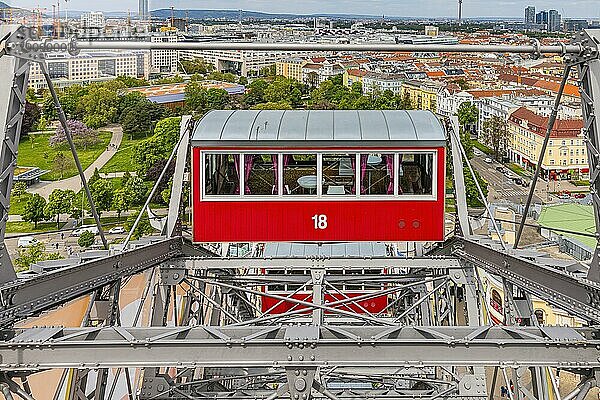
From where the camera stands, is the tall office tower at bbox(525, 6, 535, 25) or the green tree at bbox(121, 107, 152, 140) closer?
the green tree at bbox(121, 107, 152, 140)

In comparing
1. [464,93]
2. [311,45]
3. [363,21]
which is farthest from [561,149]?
[363,21]

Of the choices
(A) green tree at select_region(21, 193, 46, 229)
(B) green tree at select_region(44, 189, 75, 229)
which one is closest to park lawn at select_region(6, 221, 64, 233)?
(A) green tree at select_region(21, 193, 46, 229)

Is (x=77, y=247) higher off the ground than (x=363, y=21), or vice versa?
(x=363, y=21)

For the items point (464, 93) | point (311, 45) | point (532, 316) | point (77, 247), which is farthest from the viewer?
point (464, 93)

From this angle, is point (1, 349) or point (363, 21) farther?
point (363, 21)

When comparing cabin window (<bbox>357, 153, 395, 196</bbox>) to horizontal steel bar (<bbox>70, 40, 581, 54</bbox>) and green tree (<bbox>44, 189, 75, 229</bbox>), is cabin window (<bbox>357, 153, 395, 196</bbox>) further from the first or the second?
green tree (<bbox>44, 189, 75, 229</bbox>)

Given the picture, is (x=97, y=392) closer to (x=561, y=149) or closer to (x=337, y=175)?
(x=337, y=175)
